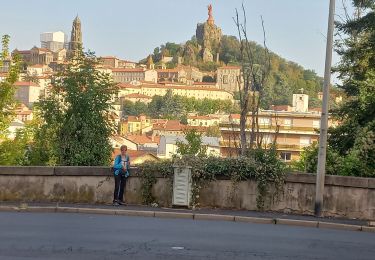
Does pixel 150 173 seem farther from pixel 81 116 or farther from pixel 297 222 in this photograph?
pixel 81 116

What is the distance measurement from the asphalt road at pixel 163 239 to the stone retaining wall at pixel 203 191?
8.29 feet

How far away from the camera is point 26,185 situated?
2123 centimetres

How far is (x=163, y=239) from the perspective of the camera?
13375mm

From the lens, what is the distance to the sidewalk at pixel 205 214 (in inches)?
700

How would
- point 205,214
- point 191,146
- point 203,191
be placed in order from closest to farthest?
1. point 205,214
2. point 203,191
3. point 191,146

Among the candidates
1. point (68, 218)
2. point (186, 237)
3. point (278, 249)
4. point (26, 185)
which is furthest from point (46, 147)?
point (278, 249)

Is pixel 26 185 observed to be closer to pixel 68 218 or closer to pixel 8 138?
pixel 68 218

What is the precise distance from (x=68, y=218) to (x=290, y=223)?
4905 mm

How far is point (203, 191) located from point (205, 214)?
70.7 inches

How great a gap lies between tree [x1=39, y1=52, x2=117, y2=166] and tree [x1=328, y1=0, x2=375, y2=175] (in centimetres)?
765

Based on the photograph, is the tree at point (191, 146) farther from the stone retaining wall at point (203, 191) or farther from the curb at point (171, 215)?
the curb at point (171, 215)

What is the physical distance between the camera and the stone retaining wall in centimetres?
1931

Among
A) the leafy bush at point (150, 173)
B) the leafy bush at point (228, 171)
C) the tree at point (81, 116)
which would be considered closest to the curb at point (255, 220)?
the leafy bush at point (228, 171)

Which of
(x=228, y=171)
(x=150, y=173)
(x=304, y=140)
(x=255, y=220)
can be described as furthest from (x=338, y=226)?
(x=304, y=140)
